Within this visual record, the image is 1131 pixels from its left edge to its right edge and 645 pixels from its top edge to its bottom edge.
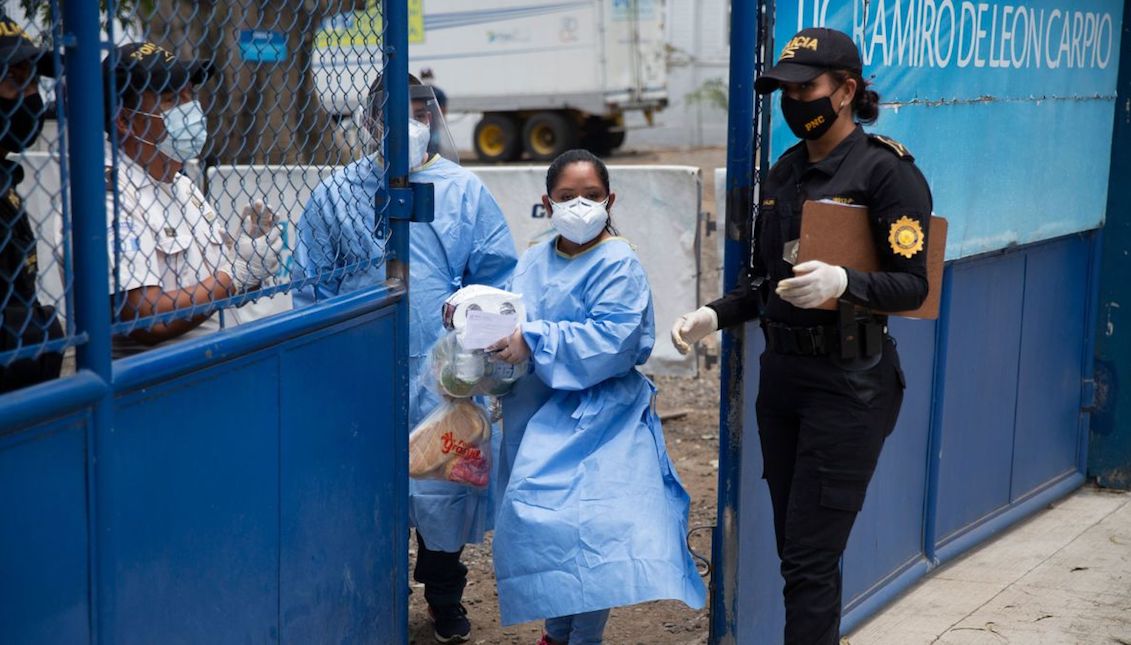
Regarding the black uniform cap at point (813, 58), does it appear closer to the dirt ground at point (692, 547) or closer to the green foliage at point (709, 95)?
the dirt ground at point (692, 547)

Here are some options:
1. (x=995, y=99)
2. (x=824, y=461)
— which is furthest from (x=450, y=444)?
(x=995, y=99)

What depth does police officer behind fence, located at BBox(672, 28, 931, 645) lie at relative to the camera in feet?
9.75

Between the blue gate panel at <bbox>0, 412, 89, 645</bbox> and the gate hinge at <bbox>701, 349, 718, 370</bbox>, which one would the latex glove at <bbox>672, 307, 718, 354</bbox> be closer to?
the blue gate panel at <bbox>0, 412, 89, 645</bbox>

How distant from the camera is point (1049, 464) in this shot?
5.61 meters

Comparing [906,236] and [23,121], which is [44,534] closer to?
[23,121]

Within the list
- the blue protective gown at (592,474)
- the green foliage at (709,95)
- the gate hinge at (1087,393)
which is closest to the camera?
the blue protective gown at (592,474)

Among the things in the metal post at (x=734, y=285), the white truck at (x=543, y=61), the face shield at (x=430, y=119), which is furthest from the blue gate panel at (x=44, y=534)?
the white truck at (x=543, y=61)

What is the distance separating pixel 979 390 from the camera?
4.87 meters

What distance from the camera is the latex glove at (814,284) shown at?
9.34 feet

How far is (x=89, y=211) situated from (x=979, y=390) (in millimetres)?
3609

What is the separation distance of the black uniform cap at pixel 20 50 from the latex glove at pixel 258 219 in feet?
2.17

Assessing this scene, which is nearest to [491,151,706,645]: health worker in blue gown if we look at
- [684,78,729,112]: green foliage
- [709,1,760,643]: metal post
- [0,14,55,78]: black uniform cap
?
[709,1,760,643]: metal post

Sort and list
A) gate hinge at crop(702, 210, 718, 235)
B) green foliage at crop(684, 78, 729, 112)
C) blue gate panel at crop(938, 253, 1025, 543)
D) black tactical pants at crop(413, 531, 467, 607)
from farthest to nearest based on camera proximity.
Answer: green foliage at crop(684, 78, 729, 112) < gate hinge at crop(702, 210, 718, 235) < blue gate panel at crop(938, 253, 1025, 543) < black tactical pants at crop(413, 531, 467, 607)

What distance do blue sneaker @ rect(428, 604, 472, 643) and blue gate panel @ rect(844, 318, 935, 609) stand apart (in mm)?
1251
